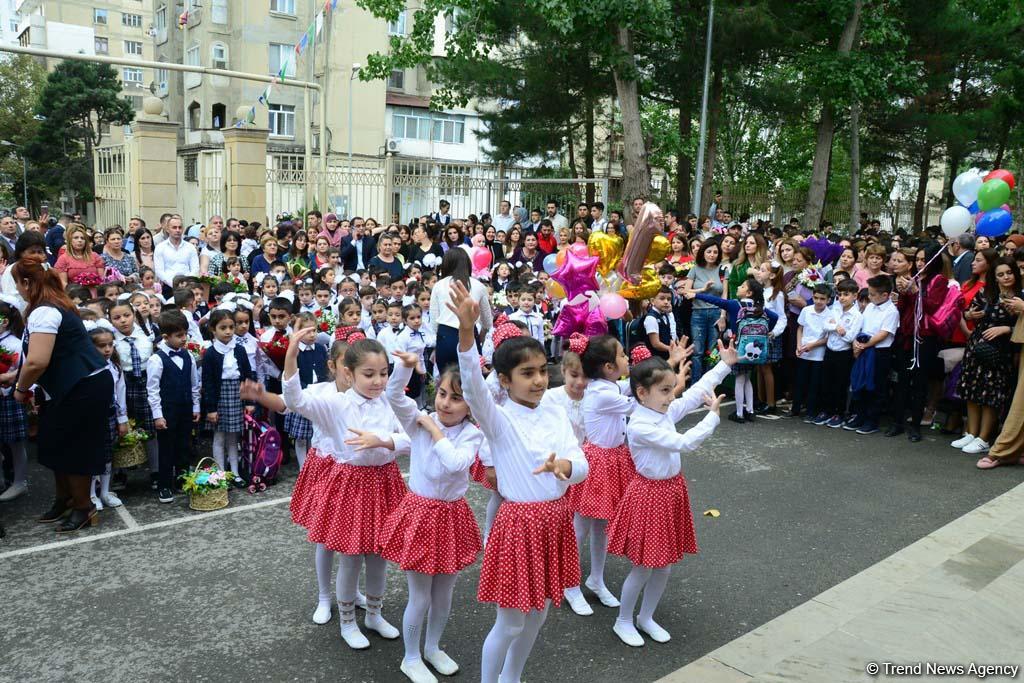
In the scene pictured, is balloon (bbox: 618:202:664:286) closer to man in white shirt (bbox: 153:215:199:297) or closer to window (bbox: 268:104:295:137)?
man in white shirt (bbox: 153:215:199:297)

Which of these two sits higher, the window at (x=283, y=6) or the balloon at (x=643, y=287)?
the window at (x=283, y=6)

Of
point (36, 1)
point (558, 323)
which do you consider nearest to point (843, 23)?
point (558, 323)

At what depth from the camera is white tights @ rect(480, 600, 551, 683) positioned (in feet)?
11.3

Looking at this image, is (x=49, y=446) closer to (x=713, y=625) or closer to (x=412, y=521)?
→ (x=412, y=521)

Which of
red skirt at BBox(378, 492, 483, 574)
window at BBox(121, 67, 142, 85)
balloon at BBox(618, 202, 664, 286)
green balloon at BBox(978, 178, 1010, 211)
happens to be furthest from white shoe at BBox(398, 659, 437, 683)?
window at BBox(121, 67, 142, 85)

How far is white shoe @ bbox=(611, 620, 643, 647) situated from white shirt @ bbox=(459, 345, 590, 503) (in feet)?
3.57

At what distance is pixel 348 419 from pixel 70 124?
39.0 m

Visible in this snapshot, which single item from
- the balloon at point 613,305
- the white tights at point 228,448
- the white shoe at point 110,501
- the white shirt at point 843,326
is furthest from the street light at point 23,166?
the white shirt at point 843,326

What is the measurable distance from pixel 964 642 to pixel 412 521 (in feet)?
9.09

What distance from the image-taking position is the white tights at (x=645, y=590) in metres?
4.20

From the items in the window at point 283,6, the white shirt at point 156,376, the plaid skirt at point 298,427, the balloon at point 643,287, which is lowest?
the plaid skirt at point 298,427

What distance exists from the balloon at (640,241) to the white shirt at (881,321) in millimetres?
2510

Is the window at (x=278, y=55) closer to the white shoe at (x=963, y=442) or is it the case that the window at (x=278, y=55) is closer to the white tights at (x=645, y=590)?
the white shoe at (x=963, y=442)

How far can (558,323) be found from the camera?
8.16 metres
